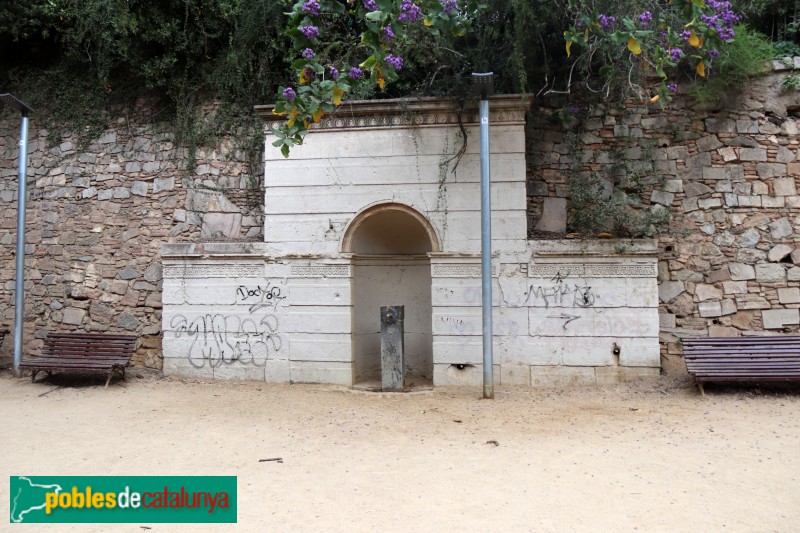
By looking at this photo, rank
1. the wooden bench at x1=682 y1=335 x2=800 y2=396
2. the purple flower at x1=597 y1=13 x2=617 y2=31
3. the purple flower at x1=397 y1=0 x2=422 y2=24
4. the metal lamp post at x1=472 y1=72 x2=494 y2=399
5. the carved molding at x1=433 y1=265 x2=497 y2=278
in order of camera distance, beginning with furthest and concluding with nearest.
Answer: the carved molding at x1=433 y1=265 x2=497 y2=278 < the purple flower at x1=597 y1=13 x2=617 y2=31 < the metal lamp post at x1=472 y1=72 x2=494 y2=399 < the wooden bench at x1=682 y1=335 x2=800 y2=396 < the purple flower at x1=397 y1=0 x2=422 y2=24

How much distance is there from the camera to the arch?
7.77m

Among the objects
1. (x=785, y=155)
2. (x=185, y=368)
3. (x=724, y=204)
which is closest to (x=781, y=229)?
(x=724, y=204)

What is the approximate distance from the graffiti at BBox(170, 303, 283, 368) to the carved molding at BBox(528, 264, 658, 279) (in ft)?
12.8

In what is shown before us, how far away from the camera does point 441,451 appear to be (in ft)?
16.3

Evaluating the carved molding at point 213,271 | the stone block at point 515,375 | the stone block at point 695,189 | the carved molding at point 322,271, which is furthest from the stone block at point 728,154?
the carved molding at point 213,271

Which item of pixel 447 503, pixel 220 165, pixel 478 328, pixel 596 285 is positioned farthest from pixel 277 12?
pixel 447 503

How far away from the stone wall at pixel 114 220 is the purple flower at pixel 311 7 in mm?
3862

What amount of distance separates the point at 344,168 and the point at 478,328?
9.92 ft

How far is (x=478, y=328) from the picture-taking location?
7.46 meters

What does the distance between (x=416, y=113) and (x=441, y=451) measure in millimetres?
4789

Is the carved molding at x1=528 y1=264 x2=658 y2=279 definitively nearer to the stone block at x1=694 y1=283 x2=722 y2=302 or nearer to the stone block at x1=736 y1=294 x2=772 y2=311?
the stone block at x1=694 y1=283 x2=722 y2=302

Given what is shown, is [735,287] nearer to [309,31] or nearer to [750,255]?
[750,255]

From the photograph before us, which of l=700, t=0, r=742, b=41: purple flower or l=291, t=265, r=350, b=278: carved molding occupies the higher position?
l=700, t=0, r=742, b=41: purple flower

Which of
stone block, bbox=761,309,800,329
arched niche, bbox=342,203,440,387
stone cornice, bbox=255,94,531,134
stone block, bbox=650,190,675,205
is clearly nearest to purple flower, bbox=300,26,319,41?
stone cornice, bbox=255,94,531,134
